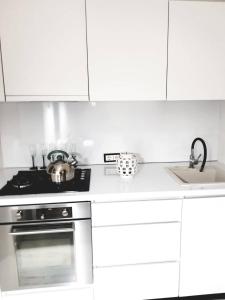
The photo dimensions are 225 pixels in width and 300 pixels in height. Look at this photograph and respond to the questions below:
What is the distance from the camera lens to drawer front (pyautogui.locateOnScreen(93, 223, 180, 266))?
1.63 metres

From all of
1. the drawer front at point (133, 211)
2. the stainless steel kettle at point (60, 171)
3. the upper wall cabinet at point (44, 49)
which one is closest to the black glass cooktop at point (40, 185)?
the stainless steel kettle at point (60, 171)

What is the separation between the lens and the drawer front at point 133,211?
160cm

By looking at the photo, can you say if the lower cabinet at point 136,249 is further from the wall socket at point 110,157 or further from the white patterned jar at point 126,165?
the wall socket at point 110,157

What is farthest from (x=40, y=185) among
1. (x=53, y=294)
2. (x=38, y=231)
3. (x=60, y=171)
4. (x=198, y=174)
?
(x=198, y=174)

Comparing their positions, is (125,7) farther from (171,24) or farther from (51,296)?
(51,296)

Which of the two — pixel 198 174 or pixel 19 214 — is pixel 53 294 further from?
pixel 198 174

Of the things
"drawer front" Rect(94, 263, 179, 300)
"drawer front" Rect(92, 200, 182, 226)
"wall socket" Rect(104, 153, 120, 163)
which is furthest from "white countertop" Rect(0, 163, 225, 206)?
"drawer front" Rect(94, 263, 179, 300)

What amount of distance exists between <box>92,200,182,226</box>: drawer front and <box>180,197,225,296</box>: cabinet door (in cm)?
12

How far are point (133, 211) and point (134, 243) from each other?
22 cm

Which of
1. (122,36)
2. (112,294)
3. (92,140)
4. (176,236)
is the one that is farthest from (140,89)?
(112,294)

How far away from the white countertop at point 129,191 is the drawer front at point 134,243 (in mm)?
205

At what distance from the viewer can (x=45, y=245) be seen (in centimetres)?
164

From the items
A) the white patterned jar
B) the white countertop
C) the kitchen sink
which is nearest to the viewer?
the white countertop

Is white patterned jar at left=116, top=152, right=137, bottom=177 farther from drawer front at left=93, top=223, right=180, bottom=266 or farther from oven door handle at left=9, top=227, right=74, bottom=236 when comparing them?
oven door handle at left=9, top=227, right=74, bottom=236
